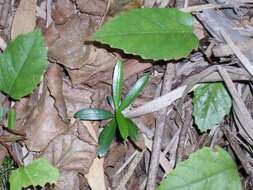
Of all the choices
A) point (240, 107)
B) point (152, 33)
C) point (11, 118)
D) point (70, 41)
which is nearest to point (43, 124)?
point (11, 118)

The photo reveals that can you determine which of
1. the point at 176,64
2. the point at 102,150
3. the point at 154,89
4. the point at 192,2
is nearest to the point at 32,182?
the point at 102,150

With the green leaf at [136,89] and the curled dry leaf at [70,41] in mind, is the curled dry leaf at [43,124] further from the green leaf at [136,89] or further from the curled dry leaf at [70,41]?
the green leaf at [136,89]

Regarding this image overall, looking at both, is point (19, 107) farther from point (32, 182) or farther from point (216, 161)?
point (216, 161)

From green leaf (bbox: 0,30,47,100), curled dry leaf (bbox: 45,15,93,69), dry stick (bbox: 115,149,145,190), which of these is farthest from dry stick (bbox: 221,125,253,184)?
green leaf (bbox: 0,30,47,100)

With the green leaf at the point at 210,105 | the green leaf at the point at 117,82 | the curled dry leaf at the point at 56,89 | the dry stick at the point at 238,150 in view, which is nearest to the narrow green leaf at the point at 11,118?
the curled dry leaf at the point at 56,89

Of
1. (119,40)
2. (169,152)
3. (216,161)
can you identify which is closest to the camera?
(119,40)

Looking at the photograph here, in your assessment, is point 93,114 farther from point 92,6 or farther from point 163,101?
point 92,6

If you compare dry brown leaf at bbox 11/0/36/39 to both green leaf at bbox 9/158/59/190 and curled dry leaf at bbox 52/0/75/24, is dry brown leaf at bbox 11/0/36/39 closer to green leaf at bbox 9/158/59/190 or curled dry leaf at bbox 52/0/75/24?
curled dry leaf at bbox 52/0/75/24
